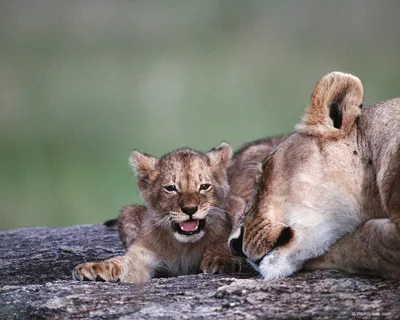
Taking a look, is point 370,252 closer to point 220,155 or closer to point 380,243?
point 380,243

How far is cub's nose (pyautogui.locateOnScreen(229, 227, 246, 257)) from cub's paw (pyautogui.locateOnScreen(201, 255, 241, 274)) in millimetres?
400

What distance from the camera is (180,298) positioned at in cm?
363

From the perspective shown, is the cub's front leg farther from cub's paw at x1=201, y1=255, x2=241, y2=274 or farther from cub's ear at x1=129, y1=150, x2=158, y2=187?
cub's ear at x1=129, y1=150, x2=158, y2=187

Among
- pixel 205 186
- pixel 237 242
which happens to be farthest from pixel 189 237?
pixel 237 242

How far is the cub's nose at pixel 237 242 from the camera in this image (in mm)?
3984

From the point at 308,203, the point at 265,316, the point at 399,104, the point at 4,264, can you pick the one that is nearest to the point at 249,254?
the point at 308,203

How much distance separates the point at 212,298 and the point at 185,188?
1381mm

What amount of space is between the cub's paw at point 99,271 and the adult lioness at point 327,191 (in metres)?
0.75

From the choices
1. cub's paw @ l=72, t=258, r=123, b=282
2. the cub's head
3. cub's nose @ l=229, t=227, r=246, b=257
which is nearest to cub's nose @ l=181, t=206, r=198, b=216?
the cub's head

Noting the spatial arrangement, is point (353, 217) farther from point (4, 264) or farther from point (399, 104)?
point (4, 264)

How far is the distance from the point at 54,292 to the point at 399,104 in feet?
5.47

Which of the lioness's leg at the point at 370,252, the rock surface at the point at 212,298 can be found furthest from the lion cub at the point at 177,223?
the lioness's leg at the point at 370,252

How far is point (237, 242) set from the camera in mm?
4004

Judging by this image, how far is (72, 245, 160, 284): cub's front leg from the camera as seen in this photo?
4.41 metres
